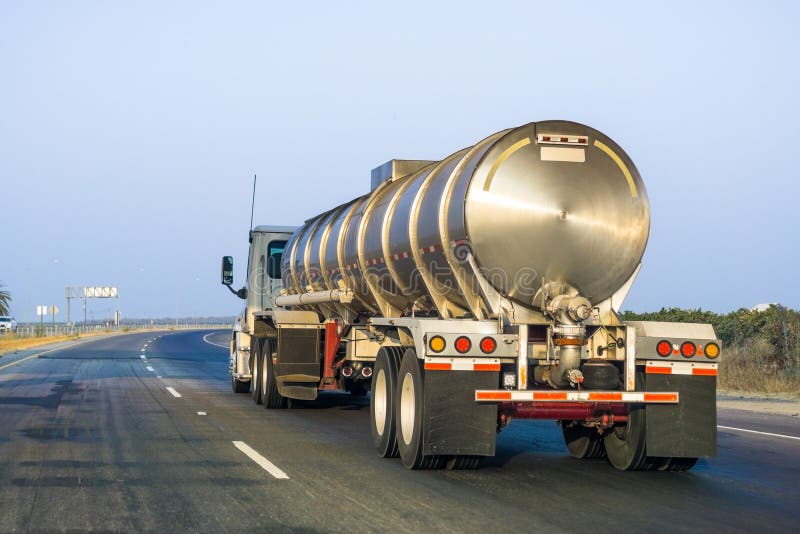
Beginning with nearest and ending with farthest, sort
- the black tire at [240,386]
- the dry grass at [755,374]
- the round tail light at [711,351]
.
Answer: the round tail light at [711,351], the black tire at [240,386], the dry grass at [755,374]

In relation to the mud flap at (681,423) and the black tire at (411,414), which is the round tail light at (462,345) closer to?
the black tire at (411,414)

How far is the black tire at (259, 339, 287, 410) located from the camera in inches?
732

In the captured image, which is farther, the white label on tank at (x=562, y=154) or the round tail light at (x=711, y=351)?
the round tail light at (x=711, y=351)

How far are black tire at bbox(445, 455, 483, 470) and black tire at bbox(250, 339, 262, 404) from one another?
929 centimetres

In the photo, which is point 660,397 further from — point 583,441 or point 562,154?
point 562,154

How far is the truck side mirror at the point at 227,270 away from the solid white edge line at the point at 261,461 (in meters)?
10.6

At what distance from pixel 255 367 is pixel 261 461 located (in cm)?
921

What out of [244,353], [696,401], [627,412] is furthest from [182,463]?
[244,353]

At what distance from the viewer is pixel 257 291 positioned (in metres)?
22.9

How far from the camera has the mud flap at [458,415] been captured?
10.1 m

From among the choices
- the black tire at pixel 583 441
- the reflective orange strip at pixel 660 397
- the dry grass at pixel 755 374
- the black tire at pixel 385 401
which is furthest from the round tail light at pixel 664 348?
the dry grass at pixel 755 374

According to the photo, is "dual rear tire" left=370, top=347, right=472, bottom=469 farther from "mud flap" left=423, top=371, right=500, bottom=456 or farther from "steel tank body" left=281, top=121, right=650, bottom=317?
"steel tank body" left=281, top=121, right=650, bottom=317

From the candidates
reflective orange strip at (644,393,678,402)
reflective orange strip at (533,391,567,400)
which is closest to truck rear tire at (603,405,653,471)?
reflective orange strip at (644,393,678,402)

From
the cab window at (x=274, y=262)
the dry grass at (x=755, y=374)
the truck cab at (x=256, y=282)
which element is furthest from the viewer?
the dry grass at (x=755, y=374)
